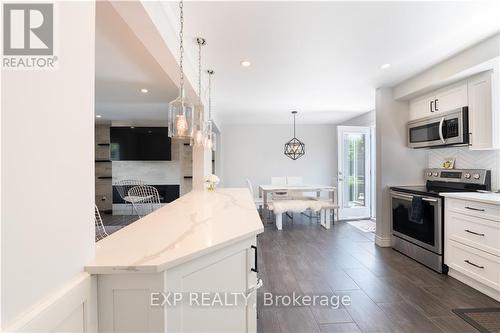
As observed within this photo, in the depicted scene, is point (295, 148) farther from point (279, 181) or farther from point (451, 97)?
point (451, 97)

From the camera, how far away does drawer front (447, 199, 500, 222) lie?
7.28ft

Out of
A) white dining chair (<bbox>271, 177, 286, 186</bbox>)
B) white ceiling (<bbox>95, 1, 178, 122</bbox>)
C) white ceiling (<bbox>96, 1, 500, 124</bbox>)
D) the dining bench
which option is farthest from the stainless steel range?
white ceiling (<bbox>95, 1, 178, 122</bbox>)

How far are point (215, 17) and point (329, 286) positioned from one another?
8.86 feet

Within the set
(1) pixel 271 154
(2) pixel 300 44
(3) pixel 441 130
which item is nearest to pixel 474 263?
(3) pixel 441 130

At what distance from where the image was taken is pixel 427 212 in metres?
2.96

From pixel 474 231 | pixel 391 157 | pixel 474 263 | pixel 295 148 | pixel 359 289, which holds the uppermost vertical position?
pixel 295 148

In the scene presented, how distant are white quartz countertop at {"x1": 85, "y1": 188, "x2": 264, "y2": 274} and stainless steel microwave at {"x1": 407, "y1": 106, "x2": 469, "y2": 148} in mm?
2716

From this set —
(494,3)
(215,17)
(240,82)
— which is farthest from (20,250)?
(240,82)

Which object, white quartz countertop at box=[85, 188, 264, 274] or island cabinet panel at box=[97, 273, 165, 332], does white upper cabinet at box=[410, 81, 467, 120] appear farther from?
island cabinet panel at box=[97, 273, 165, 332]

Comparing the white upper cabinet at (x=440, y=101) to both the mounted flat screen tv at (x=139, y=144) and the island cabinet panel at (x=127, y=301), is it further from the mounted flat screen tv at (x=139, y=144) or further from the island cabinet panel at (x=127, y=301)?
the mounted flat screen tv at (x=139, y=144)

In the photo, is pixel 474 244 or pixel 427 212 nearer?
pixel 474 244

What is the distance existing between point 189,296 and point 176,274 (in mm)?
155

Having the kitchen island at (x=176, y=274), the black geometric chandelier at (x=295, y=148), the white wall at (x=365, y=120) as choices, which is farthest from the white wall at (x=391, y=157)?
the black geometric chandelier at (x=295, y=148)

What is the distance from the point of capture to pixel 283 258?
3.25 meters
